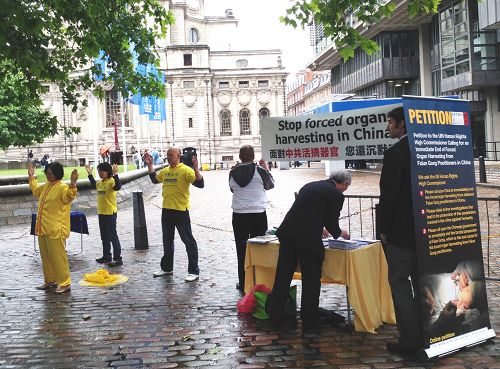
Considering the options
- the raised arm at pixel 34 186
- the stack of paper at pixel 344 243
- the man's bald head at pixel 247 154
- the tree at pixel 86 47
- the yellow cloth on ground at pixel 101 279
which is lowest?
the yellow cloth on ground at pixel 101 279

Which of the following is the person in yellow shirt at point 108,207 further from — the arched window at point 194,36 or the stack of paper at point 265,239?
the arched window at point 194,36

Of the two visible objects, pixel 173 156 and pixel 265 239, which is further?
pixel 173 156

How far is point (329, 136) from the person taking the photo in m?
7.02

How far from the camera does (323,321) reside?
6223mm

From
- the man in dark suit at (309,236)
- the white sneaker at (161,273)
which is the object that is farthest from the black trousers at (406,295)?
the white sneaker at (161,273)

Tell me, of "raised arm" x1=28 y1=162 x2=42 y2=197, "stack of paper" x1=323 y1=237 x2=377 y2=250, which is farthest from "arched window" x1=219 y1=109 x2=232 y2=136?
"stack of paper" x1=323 y1=237 x2=377 y2=250

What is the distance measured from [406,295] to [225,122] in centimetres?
8670

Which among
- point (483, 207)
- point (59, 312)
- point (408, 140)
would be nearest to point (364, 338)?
point (408, 140)

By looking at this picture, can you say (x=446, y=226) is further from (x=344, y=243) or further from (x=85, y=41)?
(x=85, y=41)

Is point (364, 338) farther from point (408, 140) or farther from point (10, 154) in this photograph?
point (10, 154)

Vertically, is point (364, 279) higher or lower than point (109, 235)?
lower

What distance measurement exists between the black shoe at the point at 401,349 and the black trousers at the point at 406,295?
0.10 feet

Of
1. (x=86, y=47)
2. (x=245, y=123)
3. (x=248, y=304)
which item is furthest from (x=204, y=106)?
(x=248, y=304)

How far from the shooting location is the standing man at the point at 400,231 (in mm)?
5016
